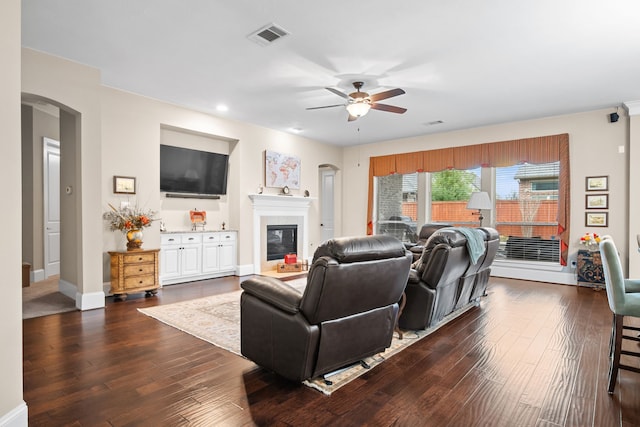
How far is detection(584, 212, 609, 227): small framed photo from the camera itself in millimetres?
5668

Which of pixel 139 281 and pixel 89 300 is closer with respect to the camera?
pixel 89 300

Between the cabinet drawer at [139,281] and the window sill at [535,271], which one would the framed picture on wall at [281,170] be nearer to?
the cabinet drawer at [139,281]

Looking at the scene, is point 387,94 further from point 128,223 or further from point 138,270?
point 138,270

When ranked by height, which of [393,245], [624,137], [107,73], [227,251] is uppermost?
[107,73]

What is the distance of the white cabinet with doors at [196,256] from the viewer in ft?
18.1

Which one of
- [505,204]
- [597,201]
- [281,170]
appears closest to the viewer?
[597,201]

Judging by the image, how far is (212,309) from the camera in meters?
4.16

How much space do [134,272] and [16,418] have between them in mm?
3162

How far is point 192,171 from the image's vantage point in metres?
6.08

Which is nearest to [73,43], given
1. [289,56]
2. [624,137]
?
[289,56]

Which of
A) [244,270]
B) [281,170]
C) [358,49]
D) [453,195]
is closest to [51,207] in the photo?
[244,270]

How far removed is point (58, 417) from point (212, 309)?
7.27 feet

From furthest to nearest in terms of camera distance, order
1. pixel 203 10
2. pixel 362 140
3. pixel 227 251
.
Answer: pixel 362 140 → pixel 227 251 → pixel 203 10

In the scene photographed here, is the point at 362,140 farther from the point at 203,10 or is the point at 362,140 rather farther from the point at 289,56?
the point at 203,10
